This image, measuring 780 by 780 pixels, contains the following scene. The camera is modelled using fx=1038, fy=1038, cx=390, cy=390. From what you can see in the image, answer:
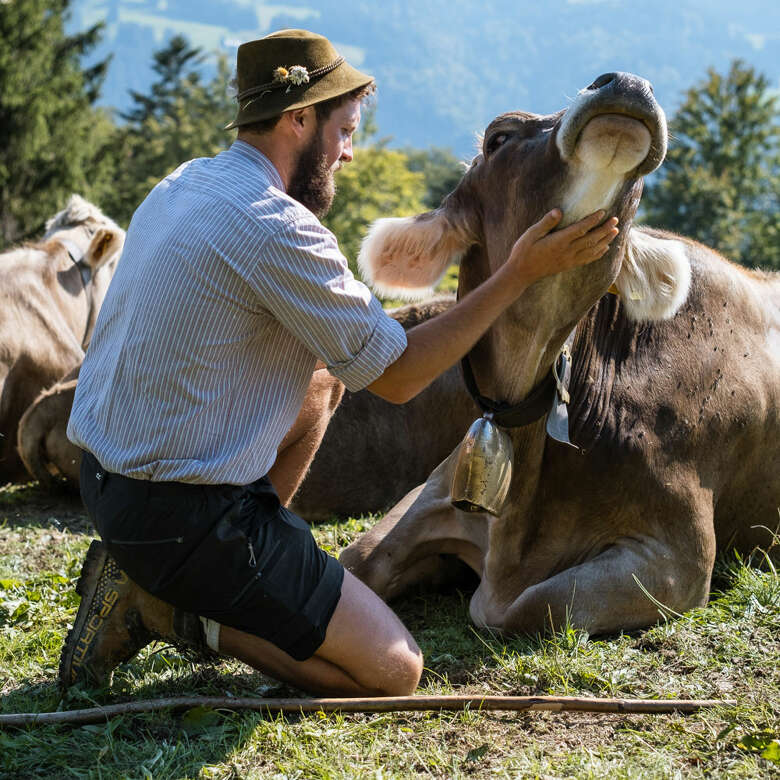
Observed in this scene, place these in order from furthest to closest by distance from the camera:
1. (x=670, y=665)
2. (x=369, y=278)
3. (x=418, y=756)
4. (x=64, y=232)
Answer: (x=64, y=232)
(x=369, y=278)
(x=670, y=665)
(x=418, y=756)

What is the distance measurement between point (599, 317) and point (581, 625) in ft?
3.99

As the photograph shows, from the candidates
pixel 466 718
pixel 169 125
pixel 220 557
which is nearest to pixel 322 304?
pixel 220 557

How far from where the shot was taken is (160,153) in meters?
46.0

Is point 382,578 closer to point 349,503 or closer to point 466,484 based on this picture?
point 466,484

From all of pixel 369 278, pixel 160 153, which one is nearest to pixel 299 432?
pixel 369 278

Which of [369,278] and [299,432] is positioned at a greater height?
[369,278]

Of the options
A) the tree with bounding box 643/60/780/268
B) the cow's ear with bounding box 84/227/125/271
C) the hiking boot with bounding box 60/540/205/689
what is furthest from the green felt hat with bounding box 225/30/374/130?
the tree with bounding box 643/60/780/268

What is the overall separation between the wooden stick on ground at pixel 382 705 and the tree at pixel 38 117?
91.6 ft

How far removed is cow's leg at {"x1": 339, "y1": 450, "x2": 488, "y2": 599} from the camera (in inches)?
169

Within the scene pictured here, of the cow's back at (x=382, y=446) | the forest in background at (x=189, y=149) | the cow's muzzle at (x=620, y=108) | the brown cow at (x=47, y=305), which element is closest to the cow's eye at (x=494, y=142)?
the cow's muzzle at (x=620, y=108)

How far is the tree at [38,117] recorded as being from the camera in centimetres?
3061

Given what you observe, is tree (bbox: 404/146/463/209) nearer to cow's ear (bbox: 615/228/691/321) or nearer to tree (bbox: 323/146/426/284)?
tree (bbox: 323/146/426/284)

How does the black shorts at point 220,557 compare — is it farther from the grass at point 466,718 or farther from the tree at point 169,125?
the tree at point 169,125

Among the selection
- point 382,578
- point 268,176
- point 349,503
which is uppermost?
point 268,176
